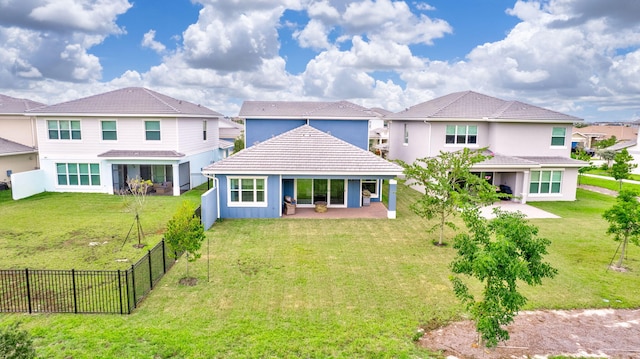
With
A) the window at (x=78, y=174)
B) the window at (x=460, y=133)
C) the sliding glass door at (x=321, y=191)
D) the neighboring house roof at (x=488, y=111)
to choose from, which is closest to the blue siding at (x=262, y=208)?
the sliding glass door at (x=321, y=191)

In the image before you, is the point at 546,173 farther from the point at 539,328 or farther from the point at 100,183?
the point at 100,183

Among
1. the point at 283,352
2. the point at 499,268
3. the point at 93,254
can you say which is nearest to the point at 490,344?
the point at 499,268

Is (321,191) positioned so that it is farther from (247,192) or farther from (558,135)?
(558,135)

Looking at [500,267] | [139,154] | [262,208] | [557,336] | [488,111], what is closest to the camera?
[500,267]

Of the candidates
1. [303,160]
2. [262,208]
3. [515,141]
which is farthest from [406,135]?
[262,208]

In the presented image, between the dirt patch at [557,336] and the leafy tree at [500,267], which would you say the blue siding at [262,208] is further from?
the leafy tree at [500,267]
